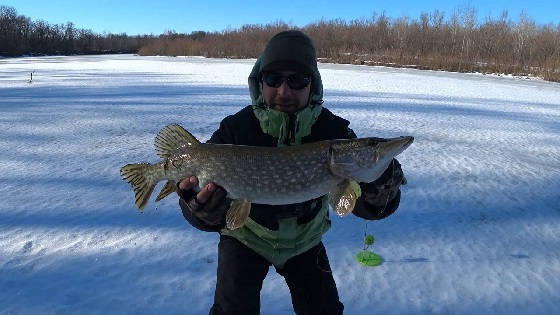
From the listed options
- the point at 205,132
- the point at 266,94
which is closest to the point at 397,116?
the point at 205,132

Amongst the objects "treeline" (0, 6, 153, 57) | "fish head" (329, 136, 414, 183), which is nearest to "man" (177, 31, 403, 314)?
"fish head" (329, 136, 414, 183)

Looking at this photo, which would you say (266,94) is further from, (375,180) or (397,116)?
(397,116)

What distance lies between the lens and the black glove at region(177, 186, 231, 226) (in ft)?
5.83

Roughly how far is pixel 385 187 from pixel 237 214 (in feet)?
2.12

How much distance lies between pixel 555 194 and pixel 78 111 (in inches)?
325

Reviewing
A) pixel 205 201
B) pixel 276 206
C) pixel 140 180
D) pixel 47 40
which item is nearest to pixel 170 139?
pixel 140 180

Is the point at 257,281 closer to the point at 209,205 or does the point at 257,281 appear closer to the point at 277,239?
the point at 277,239

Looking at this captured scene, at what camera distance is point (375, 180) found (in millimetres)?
1769

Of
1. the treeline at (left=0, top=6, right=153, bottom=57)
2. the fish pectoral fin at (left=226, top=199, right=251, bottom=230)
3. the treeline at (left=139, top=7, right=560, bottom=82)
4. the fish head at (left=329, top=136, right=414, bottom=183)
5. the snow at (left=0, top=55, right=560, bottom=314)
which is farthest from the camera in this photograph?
the treeline at (left=0, top=6, right=153, bottom=57)

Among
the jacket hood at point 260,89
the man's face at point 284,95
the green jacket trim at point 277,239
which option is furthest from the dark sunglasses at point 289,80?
the green jacket trim at point 277,239

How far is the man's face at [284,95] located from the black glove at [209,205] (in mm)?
467

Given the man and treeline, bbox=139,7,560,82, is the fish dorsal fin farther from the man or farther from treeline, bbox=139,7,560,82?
treeline, bbox=139,7,560,82

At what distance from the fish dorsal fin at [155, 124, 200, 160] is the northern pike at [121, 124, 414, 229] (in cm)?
5

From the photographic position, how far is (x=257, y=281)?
6.41 ft
